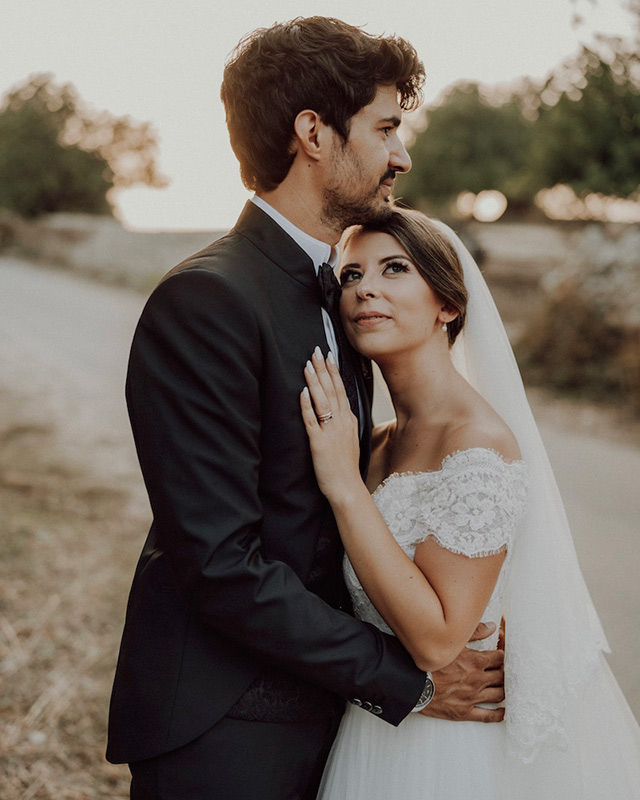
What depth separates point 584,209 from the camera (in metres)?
15.6

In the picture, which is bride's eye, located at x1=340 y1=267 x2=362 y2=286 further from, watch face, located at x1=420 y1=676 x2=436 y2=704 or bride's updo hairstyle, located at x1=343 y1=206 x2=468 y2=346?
watch face, located at x1=420 y1=676 x2=436 y2=704

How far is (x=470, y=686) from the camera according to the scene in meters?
2.17

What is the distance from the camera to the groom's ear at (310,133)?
6.61 feet

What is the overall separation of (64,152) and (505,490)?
18.4 meters

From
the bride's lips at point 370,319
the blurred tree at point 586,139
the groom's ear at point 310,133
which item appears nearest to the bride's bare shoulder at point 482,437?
the bride's lips at point 370,319

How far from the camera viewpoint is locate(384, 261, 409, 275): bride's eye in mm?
2305

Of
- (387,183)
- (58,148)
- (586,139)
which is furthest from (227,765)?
(58,148)

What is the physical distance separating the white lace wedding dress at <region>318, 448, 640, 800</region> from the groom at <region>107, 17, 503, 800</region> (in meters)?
0.08

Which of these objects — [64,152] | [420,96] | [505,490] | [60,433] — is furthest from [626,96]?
[64,152]

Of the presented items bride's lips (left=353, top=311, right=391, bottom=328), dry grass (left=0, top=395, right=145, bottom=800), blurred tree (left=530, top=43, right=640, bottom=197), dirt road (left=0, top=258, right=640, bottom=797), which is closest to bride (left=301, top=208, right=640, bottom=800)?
bride's lips (left=353, top=311, right=391, bottom=328)

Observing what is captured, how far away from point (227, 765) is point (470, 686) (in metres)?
0.67

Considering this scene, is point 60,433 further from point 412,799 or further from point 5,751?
point 412,799

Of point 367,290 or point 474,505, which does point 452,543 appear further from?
point 367,290

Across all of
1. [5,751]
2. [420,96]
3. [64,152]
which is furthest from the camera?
[64,152]
